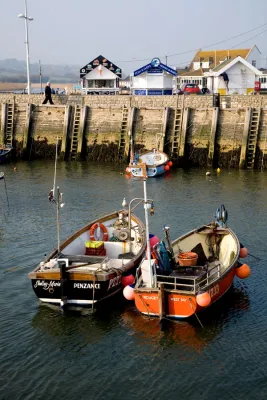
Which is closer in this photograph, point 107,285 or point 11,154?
point 107,285

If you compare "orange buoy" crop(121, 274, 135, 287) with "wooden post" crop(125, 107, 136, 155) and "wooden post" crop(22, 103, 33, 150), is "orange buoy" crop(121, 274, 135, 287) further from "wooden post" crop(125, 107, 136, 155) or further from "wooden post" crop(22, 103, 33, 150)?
"wooden post" crop(22, 103, 33, 150)

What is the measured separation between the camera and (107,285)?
66.9 feet

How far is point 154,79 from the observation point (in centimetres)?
5819

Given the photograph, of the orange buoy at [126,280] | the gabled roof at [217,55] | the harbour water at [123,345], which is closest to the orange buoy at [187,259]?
the harbour water at [123,345]

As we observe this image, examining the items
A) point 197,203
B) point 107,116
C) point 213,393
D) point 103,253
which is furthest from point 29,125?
point 213,393

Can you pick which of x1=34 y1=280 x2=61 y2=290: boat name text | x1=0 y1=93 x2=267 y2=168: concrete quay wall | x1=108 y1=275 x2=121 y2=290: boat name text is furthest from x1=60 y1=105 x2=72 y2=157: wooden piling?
x1=34 y1=280 x2=61 y2=290: boat name text

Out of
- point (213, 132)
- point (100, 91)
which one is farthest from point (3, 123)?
point (213, 132)

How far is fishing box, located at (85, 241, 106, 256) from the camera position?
23562 millimetres

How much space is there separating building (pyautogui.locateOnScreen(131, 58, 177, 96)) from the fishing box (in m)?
36.2

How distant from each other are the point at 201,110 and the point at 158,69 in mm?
11028

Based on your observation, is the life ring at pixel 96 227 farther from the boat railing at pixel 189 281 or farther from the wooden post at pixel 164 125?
the wooden post at pixel 164 125

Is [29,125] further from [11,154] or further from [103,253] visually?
[103,253]

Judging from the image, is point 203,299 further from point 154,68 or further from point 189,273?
point 154,68

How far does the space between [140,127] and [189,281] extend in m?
29.9
